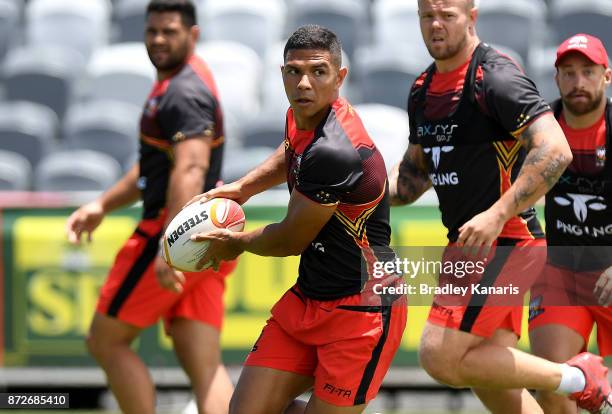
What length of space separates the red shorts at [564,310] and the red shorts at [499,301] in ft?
1.14

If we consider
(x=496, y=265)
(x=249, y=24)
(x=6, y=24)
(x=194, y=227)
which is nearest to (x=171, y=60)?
(x=194, y=227)

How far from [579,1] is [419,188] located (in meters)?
6.92

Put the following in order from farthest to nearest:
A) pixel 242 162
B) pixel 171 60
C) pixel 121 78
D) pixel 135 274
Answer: pixel 121 78 → pixel 242 162 → pixel 171 60 → pixel 135 274

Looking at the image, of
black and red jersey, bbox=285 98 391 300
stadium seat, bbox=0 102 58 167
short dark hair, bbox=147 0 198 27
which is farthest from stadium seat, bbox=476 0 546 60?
black and red jersey, bbox=285 98 391 300

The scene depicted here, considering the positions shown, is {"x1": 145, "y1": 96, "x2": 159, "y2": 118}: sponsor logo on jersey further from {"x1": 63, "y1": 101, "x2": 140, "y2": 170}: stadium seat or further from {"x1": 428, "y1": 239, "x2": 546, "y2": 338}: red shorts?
{"x1": 63, "y1": 101, "x2": 140, "y2": 170}: stadium seat

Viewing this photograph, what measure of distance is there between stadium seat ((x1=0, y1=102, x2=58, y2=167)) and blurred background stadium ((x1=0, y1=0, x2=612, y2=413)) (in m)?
0.01

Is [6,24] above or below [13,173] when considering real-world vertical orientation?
above

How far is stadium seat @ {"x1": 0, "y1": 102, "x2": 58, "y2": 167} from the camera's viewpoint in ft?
37.9

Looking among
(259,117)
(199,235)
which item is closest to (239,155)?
(259,117)

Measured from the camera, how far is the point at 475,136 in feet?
18.6

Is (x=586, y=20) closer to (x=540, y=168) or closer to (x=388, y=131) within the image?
(x=388, y=131)

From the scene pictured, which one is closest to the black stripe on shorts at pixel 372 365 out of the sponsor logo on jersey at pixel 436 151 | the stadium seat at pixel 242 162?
the sponsor logo on jersey at pixel 436 151

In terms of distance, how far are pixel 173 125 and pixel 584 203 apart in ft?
7.75

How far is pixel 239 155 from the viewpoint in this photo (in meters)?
10.6
